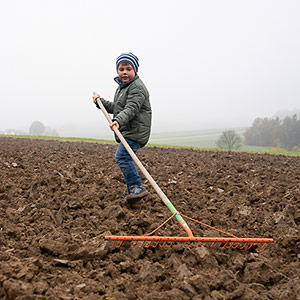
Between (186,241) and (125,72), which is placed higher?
(125,72)

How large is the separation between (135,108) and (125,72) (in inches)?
18.1

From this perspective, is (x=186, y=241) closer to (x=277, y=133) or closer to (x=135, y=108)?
(x=135, y=108)

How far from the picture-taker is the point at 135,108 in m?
3.65

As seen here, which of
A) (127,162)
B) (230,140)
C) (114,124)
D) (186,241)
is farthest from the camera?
(230,140)

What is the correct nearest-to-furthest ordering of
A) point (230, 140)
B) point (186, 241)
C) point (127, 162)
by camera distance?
point (186, 241) < point (127, 162) < point (230, 140)

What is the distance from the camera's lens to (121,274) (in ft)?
7.59

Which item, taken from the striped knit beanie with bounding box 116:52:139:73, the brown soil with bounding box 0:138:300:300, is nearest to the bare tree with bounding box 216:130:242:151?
the brown soil with bounding box 0:138:300:300

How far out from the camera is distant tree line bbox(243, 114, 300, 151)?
1404 inches

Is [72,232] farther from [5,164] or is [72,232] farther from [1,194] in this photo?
[5,164]

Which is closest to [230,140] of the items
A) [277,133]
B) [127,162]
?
[277,133]

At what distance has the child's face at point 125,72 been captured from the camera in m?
3.72

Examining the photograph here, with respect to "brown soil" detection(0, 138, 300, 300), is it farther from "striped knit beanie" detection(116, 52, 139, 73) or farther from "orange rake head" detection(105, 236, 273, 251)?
"striped knit beanie" detection(116, 52, 139, 73)

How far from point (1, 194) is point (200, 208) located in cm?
266

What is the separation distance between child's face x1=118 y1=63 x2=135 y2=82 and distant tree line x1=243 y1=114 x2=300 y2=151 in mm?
34116
